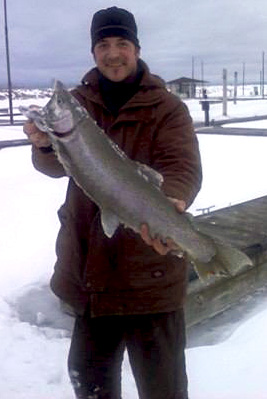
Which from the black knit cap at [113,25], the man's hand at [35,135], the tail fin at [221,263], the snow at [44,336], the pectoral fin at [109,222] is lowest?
the snow at [44,336]

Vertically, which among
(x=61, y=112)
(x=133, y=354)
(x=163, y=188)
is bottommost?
(x=133, y=354)

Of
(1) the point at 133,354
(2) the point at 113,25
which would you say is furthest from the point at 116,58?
(1) the point at 133,354

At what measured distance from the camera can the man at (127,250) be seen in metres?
2.76

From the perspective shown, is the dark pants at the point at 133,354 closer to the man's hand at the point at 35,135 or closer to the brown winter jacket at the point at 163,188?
the brown winter jacket at the point at 163,188

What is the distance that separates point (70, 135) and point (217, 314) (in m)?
3.66

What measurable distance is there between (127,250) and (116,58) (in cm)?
84

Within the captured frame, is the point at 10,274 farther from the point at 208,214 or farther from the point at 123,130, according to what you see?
the point at 123,130

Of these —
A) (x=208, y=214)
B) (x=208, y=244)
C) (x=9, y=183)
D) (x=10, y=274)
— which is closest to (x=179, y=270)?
(x=208, y=244)

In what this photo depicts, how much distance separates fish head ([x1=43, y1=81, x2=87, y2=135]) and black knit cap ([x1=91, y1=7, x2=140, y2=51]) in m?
0.57

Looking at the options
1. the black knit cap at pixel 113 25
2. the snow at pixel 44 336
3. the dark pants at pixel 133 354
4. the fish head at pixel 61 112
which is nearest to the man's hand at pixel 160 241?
the dark pants at pixel 133 354

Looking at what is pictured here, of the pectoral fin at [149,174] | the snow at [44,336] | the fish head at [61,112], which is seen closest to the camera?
the fish head at [61,112]

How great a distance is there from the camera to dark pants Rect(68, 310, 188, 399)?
2828 mm

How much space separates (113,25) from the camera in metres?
2.85

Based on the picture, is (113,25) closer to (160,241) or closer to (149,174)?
(149,174)
